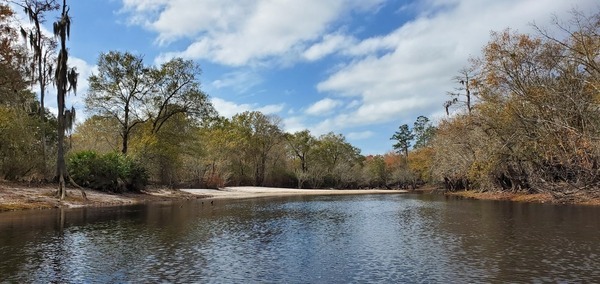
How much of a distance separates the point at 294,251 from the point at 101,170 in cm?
2907

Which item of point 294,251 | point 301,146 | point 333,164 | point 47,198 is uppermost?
point 301,146

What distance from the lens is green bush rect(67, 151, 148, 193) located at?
37.1 m

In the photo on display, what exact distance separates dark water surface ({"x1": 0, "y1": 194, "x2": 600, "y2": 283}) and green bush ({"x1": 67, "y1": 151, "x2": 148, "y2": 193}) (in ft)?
46.2

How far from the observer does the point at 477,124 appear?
40594 millimetres

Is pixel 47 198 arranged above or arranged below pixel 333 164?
below

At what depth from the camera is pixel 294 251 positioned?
14938mm

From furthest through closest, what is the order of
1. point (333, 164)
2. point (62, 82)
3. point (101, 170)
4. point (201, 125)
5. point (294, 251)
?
1. point (333, 164)
2. point (201, 125)
3. point (101, 170)
4. point (62, 82)
5. point (294, 251)

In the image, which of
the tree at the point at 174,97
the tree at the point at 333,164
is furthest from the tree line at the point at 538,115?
the tree at the point at 333,164

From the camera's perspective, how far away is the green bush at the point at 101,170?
3712 centimetres

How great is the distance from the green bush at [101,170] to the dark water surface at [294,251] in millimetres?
14091

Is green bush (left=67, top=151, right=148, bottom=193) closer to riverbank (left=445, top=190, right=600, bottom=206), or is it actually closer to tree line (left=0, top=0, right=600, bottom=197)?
tree line (left=0, top=0, right=600, bottom=197)

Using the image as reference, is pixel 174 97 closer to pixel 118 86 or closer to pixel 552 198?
pixel 118 86

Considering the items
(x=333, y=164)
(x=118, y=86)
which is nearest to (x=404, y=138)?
(x=333, y=164)

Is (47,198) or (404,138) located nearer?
(47,198)
